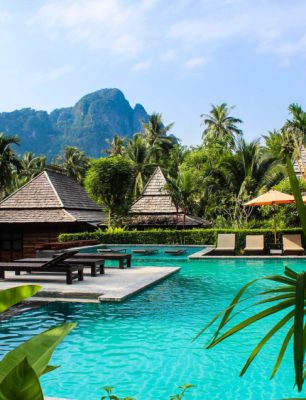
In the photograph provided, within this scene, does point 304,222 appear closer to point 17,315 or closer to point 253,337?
point 253,337

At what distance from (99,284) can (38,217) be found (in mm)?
15275

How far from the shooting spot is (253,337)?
23.4 ft

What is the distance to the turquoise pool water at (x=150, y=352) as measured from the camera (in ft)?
17.0

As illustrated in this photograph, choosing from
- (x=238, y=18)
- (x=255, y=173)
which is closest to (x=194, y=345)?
(x=238, y=18)

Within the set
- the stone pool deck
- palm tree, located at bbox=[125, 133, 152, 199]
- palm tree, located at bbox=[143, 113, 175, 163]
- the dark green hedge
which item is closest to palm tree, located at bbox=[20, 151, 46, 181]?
palm tree, located at bbox=[143, 113, 175, 163]

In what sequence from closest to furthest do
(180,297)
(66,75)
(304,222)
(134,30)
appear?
(304,222) → (134,30) → (180,297) → (66,75)

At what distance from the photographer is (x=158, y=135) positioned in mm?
52906

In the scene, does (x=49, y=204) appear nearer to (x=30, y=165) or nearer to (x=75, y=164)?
(x=30, y=165)

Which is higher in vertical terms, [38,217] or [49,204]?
[49,204]

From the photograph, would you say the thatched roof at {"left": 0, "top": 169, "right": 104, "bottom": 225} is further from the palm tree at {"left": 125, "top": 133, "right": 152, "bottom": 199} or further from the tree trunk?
the tree trunk

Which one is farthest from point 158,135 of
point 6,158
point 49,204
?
point 49,204

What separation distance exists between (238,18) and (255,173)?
20845 millimetres

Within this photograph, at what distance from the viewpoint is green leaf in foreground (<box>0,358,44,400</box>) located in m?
0.87

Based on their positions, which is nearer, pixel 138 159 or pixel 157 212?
pixel 157 212
